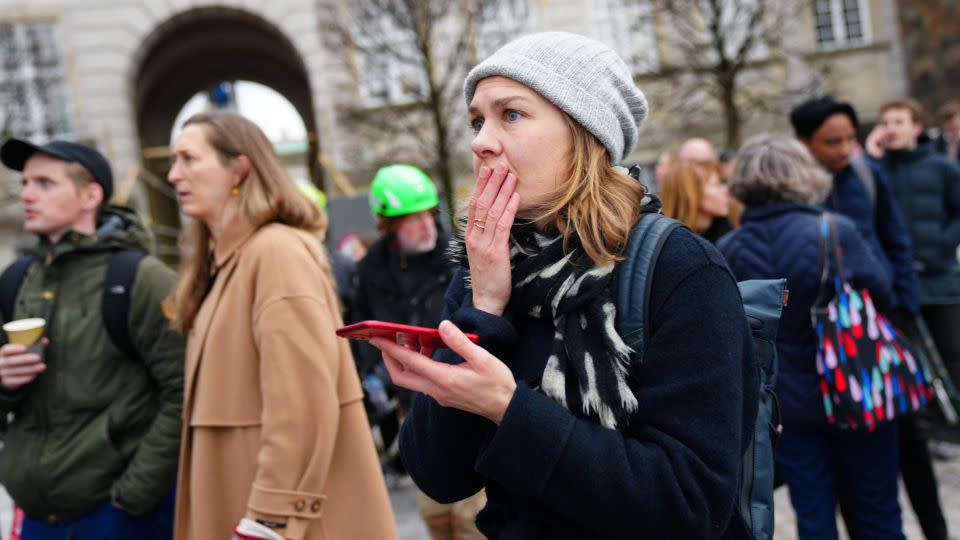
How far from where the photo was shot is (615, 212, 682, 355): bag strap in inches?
62.3

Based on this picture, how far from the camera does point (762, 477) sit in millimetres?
1772

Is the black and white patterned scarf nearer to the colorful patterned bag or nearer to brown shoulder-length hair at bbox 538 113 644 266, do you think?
brown shoulder-length hair at bbox 538 113 644 266

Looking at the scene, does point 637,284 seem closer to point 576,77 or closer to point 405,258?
point 576,77

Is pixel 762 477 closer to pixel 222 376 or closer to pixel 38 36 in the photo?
pixel 222 376

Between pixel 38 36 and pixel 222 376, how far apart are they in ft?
65.8

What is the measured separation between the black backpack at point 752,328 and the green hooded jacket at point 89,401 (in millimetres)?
1951

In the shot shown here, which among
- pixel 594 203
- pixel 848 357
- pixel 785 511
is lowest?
pixel 785 511

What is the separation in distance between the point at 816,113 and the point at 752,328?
9.94 feet

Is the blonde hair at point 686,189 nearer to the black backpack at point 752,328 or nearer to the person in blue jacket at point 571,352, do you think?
the black backpack at point 752,328

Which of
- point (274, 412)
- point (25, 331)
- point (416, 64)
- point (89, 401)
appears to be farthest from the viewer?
point (416, 64)

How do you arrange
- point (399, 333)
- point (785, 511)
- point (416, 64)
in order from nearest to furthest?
Answer: point (399, 333) → point (785, 511) → point (416, 64)

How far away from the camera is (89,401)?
9.95 feet

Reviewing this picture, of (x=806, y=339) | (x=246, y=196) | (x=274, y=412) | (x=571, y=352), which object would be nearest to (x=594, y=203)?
(x=571, y=352)

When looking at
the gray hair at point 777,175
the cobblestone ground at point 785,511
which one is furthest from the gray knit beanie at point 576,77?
the cobblestone ground at point 785,511
